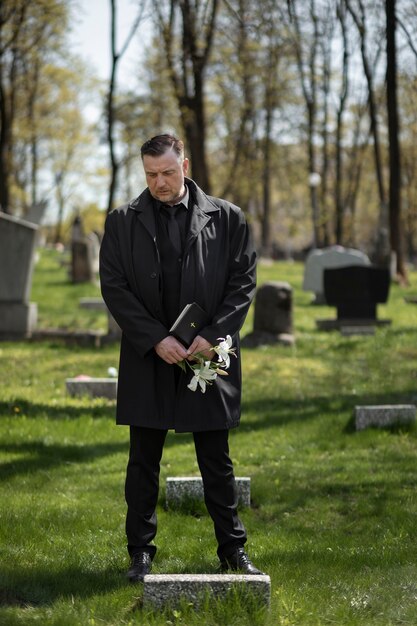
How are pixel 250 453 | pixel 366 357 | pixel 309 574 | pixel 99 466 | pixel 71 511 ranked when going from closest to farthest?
pixel 309 574
pixel 71 511
pixel 99 466
pixel 250 453
pixel 366 357

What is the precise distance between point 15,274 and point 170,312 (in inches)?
466

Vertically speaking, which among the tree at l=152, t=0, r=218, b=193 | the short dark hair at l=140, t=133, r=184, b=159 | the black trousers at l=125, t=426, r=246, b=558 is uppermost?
the tree at l=152, t=0, r=218, b=193

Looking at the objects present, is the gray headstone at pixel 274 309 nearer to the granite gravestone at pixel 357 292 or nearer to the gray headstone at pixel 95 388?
the granite gravestone at pixel 357 292

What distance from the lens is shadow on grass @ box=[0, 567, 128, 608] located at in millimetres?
5066

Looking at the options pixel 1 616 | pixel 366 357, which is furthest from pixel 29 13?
pixel 1 616

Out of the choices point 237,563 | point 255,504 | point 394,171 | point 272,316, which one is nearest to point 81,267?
point 394,171

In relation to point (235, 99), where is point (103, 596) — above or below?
below

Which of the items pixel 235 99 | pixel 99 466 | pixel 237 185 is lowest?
pixel 99 466

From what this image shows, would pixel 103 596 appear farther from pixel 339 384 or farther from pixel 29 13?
pixel 29 13

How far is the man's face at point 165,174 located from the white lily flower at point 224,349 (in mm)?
781

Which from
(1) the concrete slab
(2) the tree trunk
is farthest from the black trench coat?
(2) the tree trunk

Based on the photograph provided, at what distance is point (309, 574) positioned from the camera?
18.3 feet

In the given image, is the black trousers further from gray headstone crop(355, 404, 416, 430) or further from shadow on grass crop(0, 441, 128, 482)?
gray headstone crop(355, 404, 416, 430)

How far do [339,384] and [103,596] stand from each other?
816cm
